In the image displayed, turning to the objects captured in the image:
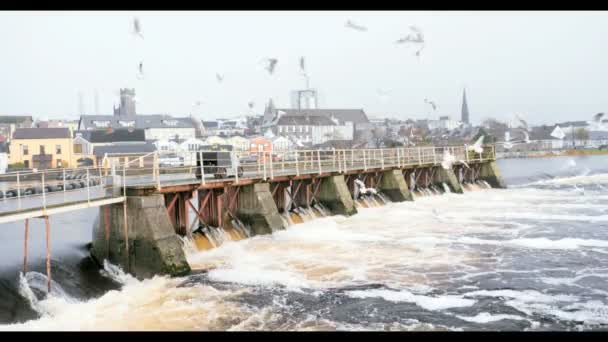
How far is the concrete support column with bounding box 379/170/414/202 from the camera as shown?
3200 cm

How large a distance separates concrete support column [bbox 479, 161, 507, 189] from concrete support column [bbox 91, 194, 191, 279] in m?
35.0

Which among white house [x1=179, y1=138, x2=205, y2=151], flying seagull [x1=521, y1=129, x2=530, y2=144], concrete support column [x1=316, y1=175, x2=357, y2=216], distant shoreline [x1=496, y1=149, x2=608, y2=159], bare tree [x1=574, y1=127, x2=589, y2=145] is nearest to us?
concrete support column [x1=316, y1=175, x2=357, y2=216]

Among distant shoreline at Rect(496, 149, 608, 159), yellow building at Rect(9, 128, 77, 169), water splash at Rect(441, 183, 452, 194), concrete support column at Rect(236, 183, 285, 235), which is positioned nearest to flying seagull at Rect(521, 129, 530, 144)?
distant shoreline at Rect(496, 149, 608, 159)

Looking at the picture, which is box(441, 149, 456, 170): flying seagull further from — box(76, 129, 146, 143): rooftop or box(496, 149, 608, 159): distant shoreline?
box(496, 149, 608, 159): distant shoreline

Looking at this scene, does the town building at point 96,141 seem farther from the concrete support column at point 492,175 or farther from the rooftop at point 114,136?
the concrete support column at point 492,175

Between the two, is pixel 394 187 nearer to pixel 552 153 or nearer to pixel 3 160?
pixel 3 160

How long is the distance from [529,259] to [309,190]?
11.9 meters

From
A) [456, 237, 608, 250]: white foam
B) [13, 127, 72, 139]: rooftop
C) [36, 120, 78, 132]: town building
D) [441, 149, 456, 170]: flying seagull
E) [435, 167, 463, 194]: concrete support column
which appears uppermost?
[36, 120, 78, 132]: town building

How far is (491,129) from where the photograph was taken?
14988 cm

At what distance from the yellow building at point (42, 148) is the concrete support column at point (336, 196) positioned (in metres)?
52.2

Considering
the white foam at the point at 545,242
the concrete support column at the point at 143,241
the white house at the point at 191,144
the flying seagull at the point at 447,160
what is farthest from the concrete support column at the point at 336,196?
the white house at the point at 191,144

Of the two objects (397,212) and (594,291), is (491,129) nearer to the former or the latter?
(397,212)

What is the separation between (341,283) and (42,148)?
66.2 m
